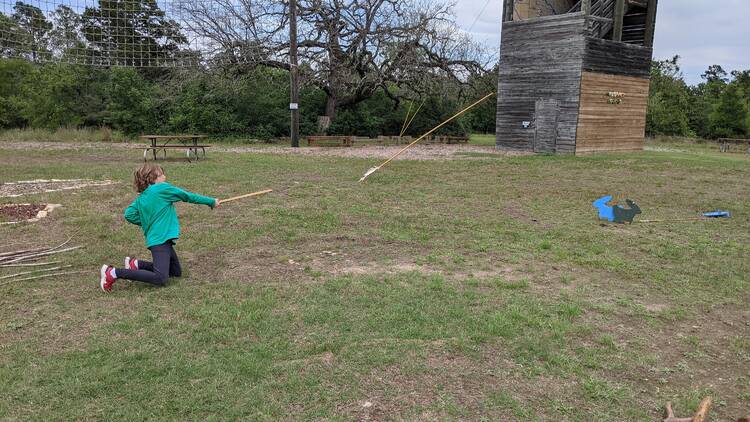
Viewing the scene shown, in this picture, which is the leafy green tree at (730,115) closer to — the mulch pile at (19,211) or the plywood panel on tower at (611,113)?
the plywood panel on tower at (611,113)

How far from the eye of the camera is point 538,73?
19844 millimetres

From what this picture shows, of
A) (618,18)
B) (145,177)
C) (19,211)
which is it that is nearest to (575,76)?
(618,18)

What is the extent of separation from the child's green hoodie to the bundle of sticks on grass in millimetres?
856

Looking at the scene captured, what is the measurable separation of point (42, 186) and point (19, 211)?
2819 mm

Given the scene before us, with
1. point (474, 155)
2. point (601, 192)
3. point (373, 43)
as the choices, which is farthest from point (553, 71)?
point (601, 192)

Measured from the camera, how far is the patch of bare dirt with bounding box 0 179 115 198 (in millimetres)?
9217

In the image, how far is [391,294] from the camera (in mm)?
4586

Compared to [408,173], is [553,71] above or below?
above

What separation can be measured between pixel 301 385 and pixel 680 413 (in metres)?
1.99

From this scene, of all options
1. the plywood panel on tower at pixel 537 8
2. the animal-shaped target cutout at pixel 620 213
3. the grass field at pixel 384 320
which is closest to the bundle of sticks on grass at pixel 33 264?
the grass field at pixel 384 320

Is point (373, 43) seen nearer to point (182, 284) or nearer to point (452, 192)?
point (452, 192)

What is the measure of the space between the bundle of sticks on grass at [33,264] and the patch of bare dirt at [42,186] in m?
3.91

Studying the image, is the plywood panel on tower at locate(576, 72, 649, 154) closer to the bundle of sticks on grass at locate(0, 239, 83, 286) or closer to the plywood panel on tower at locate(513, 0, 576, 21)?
the plywood panel on tower at locate(513, 0, 576, 21)

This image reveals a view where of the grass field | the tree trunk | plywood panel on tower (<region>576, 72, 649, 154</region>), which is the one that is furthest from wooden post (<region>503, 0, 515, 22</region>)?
the grass field
